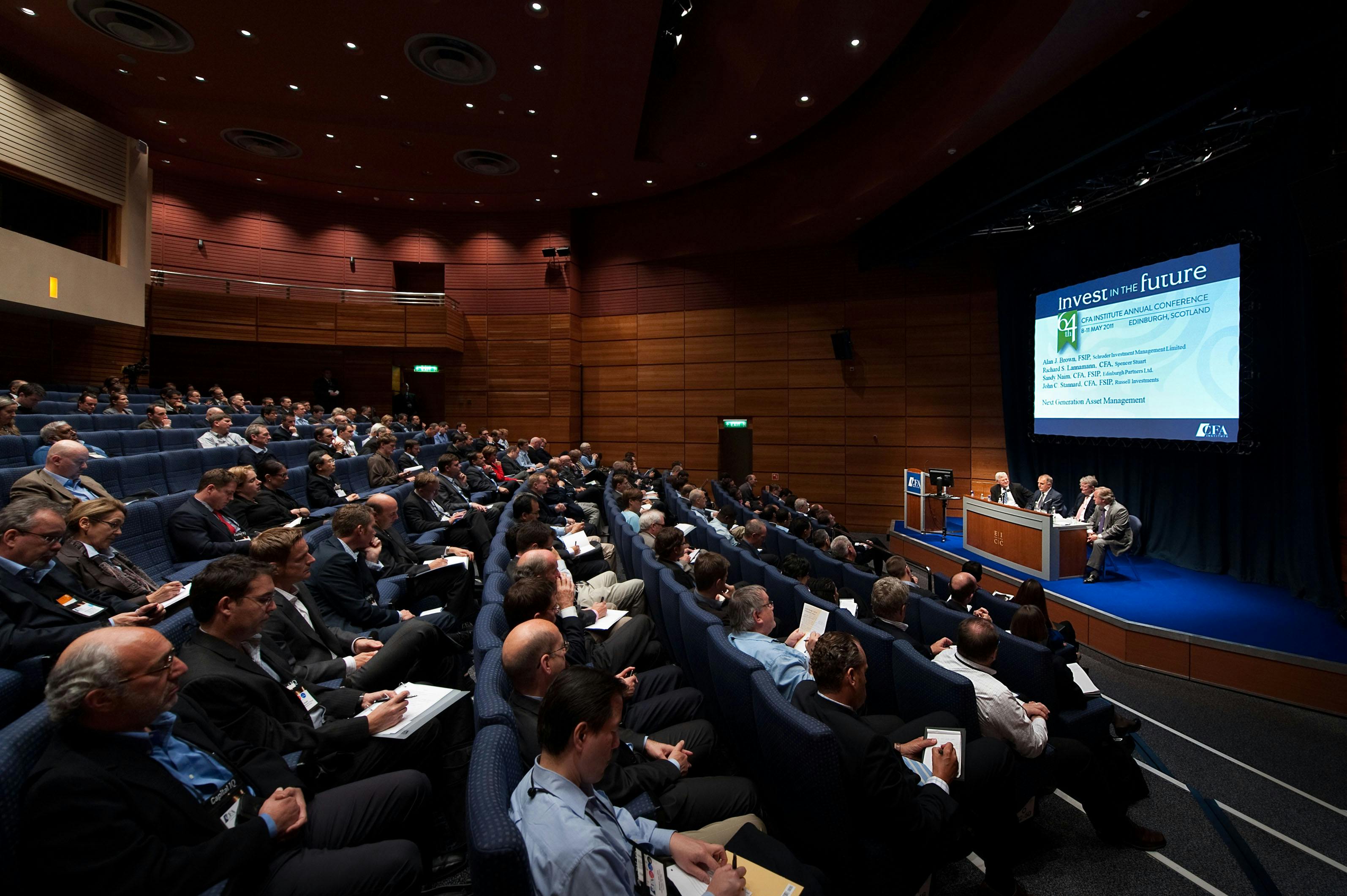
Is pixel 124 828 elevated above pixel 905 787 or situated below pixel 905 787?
above

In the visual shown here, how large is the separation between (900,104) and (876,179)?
2.75 feet

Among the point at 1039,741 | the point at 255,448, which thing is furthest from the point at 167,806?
the point at 255,448

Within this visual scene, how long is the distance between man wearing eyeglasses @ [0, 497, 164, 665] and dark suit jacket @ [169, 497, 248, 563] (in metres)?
1.18

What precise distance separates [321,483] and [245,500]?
80 centimetres

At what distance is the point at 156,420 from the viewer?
227 inches

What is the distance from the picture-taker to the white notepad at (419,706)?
1728 mm

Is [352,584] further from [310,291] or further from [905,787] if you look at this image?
[310,291]

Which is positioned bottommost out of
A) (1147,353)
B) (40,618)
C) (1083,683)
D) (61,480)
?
(1083,683)

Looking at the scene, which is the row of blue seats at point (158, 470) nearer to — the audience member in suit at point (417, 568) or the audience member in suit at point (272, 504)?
the audience member in suit at point (272, 504)

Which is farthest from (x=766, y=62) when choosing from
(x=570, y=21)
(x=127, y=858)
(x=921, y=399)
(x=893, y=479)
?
(x=127, y=858)

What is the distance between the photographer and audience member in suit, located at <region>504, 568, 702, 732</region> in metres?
2.04

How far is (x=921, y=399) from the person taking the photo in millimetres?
9977

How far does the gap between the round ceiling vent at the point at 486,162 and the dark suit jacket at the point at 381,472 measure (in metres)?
6.07

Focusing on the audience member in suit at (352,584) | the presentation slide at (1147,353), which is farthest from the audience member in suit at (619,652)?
the presentation slide at (1147,353)
